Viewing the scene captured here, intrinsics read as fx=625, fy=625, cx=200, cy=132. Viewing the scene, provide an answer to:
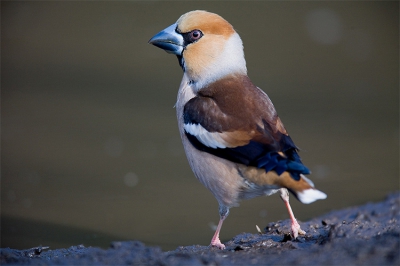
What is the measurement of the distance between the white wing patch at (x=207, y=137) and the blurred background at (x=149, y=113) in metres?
1.44

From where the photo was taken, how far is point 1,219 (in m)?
6.45

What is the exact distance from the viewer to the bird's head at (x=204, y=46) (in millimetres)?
5387

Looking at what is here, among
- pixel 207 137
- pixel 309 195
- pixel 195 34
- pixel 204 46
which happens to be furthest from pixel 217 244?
A: pixel 195 34

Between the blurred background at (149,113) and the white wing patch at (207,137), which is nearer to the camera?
the white wing patch at (207,137)

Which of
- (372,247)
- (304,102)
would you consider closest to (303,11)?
(304,102)

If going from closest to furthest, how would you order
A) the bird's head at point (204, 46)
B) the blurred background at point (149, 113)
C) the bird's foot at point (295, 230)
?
the bird's foot at point (295, 230) < the bird's head at point (204, 46) < the blurred background at point (149, 113)

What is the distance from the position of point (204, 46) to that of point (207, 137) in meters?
1.06

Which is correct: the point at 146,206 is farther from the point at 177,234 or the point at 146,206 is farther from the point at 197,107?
the point at 197,107

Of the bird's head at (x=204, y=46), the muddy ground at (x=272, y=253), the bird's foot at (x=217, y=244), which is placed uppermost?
the bird's head at (x=204, y=46)

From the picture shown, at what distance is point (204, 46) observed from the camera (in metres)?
5.45

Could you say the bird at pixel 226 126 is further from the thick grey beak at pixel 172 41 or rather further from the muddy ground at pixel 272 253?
the muddy ground at pixel 272 253

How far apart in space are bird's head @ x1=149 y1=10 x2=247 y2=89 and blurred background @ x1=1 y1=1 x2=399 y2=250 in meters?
1.64

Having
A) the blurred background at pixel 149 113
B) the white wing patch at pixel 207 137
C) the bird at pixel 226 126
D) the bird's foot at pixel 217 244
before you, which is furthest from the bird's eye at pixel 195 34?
the blurred background at pixel 149 113

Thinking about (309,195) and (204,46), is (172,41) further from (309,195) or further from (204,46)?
(309,195)
